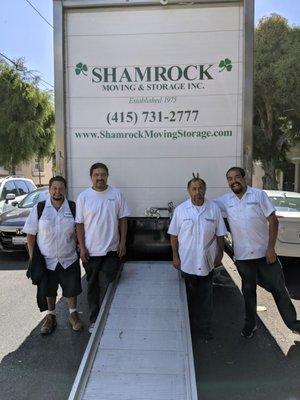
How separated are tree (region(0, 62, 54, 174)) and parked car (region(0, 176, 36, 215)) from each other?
7014mm

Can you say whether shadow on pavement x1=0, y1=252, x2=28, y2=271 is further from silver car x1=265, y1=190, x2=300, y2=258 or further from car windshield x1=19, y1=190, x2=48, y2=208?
silver car x1=265, y1=190, x2=300, y2=258

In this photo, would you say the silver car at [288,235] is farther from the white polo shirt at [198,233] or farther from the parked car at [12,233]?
the parked car at [12,233]

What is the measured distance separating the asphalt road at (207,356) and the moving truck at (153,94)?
1574mm

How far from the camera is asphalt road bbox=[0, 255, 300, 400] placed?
4125 mm

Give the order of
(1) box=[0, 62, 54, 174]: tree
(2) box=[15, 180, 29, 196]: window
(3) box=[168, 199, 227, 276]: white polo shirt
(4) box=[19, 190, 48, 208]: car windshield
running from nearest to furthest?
(3) box=[168, 199, 227, 276]: white polo shirt, (4) box=[19, 190, 48, 208]: car windshield, (2) box=[15, 180, 29, 196]: window, (1) box=[0, 62, 54, 174]: tree

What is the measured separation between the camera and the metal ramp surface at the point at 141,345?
3686 mm

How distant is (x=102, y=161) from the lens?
222 inches

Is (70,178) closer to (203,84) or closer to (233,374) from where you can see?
(203,84)

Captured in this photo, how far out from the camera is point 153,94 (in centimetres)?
550

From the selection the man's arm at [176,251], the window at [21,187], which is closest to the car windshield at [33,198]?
the window at [21,187]

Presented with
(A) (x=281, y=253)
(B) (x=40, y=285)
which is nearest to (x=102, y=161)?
(B) (x=40, y=285)

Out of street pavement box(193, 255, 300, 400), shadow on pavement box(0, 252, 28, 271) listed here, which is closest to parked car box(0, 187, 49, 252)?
shadow on pavement box(0, 252, 28, 271)

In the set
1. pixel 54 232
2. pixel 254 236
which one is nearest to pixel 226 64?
pixel 254 236

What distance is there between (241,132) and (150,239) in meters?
1.72
